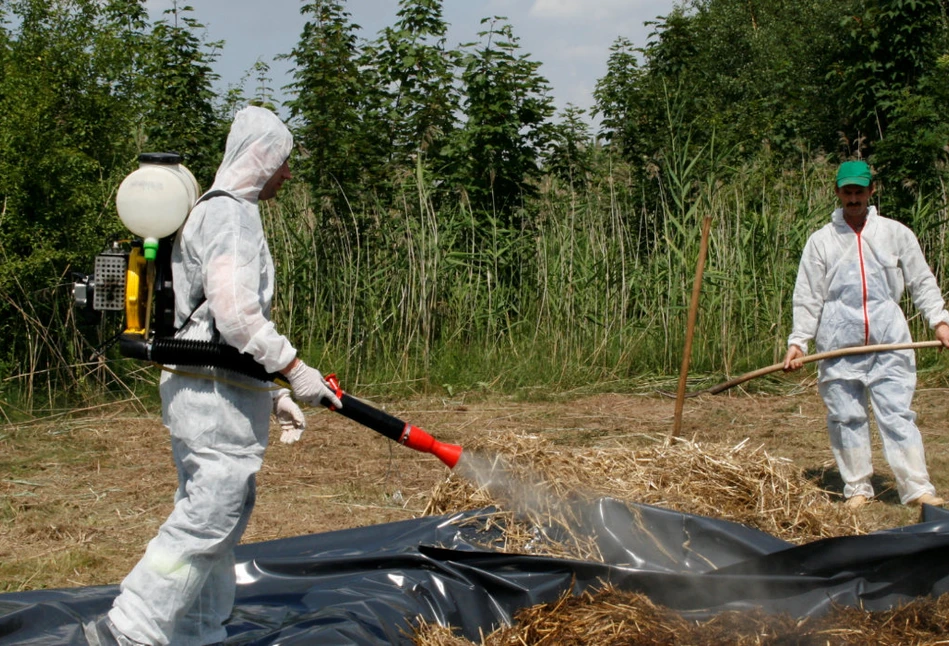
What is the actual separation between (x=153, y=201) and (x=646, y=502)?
7.25ft

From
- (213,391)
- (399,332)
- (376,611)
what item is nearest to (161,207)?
(213,391)

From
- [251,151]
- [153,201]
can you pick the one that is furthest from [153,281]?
[251,151]

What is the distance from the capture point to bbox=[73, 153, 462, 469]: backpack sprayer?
9.32ft

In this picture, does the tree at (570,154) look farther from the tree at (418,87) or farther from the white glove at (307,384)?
the white glove at (307,384)

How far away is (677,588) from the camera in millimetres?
3254

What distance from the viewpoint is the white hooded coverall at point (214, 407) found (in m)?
2.81

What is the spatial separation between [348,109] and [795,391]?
435 centimetres

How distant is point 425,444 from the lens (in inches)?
128

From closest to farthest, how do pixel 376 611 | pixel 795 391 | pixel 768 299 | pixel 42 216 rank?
pixel 376 611 → pixel 42 216 → pixel 795 391 → pixel 768 299

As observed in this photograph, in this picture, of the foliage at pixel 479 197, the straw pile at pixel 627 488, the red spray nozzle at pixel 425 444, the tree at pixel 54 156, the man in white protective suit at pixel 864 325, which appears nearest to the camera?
the red spray nozzle at pixel 425 444

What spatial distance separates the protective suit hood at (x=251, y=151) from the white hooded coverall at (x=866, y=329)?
3045 mm

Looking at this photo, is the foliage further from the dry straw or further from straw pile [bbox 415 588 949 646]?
straw pile [bbox 415 588 949 646]

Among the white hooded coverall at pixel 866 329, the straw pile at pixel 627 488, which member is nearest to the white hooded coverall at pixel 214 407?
the straw pile at pixel 627 488

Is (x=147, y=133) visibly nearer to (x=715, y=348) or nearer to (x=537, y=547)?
(x=715, y=348)
